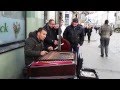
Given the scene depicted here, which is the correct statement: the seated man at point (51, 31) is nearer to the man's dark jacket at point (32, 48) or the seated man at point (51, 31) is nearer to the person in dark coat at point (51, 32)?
the person in dark coat at point (51, 32)

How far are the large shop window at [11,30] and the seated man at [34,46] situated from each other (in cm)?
57

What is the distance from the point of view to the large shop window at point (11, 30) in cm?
500

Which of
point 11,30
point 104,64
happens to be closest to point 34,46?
point 11,30

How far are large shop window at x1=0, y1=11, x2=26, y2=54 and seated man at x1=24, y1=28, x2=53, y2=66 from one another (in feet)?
1.86

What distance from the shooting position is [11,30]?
5570 millimetres

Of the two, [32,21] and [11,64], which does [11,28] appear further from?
[32,21]

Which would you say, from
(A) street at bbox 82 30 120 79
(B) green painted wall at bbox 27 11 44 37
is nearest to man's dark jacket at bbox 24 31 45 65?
(B) green painted wall at bbox 27 11 44 37

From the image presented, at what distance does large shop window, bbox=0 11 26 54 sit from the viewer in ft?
16.4

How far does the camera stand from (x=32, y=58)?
4.36 m

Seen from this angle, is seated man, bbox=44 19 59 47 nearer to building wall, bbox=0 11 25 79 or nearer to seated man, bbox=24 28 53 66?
building wall, bbox=0 11 25 79

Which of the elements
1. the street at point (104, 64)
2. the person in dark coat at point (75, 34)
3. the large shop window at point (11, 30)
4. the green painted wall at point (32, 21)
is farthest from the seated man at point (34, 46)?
the person in dark coat at point (75, 34)
